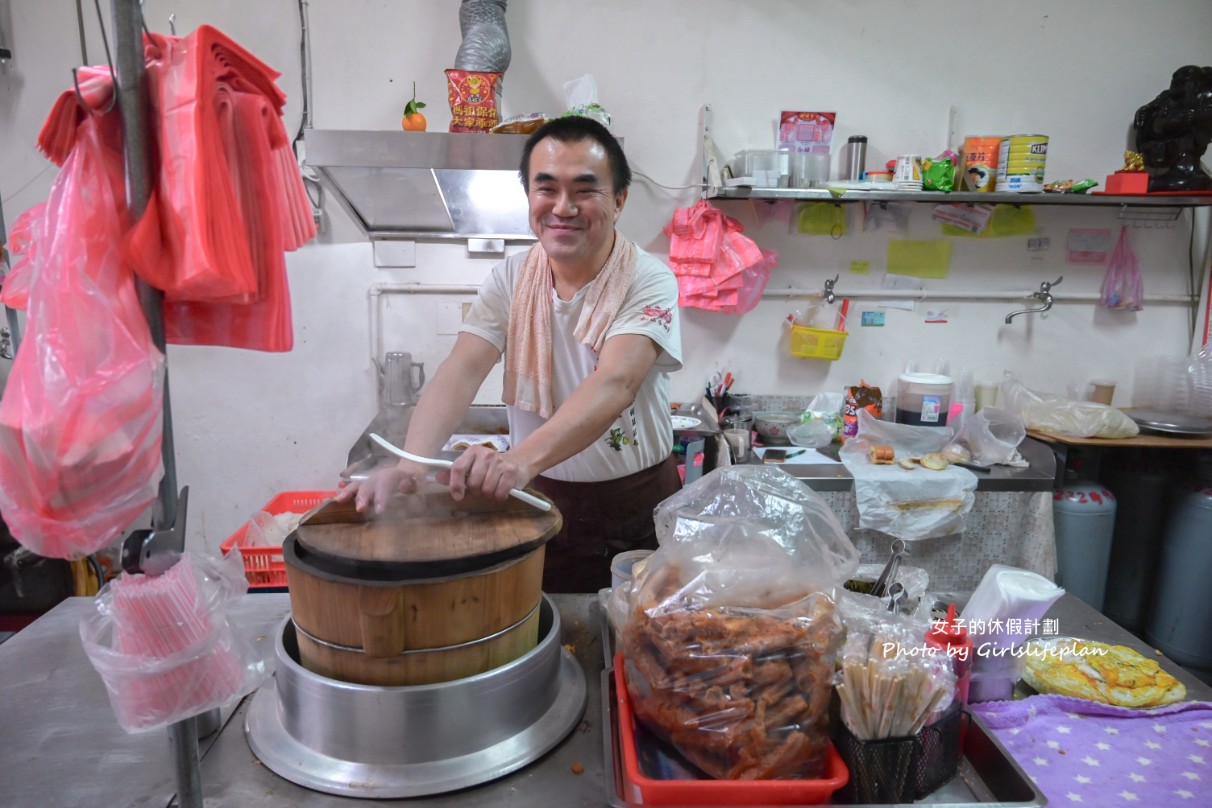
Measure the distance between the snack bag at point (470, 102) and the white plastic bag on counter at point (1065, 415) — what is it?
8.63ft

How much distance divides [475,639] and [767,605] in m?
0.38

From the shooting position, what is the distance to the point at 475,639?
2.97ft

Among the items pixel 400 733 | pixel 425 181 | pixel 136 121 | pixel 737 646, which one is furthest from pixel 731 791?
pixel 425 181

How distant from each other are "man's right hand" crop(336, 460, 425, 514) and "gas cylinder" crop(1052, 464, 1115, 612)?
2.78 metres

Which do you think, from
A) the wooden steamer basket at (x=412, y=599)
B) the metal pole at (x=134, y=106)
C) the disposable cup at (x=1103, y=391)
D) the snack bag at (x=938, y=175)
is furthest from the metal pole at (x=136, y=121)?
the disposable cup at (x=1103, y=391)

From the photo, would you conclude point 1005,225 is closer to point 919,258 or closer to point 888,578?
point 919,258

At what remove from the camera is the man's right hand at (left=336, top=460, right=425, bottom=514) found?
1.07 m

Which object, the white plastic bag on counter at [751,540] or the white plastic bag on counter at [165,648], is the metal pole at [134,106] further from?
the white plastic bag on counter at [751,540]

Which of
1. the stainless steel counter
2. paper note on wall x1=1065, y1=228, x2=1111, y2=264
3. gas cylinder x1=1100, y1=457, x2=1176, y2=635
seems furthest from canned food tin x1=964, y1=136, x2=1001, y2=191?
the stainless steel counter

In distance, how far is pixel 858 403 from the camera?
A: 3295 millimetres

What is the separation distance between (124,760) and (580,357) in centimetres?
126

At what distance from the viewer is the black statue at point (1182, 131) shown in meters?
2.95

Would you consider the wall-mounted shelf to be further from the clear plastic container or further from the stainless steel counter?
the stainless steel counter

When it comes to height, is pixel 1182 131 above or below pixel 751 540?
above
